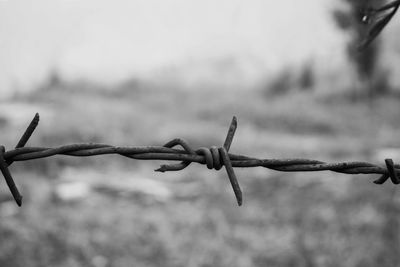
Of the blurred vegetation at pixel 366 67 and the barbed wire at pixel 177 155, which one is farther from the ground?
the blurred vegetation at pixel 366 67

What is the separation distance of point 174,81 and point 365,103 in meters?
5.79

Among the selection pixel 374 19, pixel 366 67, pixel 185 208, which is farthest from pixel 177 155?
pixel 366 67

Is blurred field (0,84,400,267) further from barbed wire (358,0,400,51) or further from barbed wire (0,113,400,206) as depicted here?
barbed wire (0,113,400,206)

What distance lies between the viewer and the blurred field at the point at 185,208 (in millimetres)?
2824

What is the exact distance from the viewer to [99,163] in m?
5.79

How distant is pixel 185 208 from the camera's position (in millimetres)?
4020

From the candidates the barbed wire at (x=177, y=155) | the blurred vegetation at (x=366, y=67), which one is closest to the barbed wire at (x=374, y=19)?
the barbed wire at (x=177, y=155)

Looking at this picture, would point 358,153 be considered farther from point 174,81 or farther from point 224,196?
point 174,81

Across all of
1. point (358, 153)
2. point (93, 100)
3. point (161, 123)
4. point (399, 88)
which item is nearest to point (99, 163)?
point (161, 123)

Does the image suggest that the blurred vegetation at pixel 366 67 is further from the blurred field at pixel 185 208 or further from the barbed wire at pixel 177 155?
the barbed wire at pixel 177 155

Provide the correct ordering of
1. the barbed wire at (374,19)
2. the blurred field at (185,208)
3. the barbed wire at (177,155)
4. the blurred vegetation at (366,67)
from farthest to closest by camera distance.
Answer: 1. the blurred vegetation at (366,67)
2. the blurred field at (185,208)
3. the barbed wire at (374,19)
4. the barbed wire at (177,155)

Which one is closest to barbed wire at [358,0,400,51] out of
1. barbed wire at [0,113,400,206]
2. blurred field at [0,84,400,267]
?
barbed wire at [0,113,400,206]

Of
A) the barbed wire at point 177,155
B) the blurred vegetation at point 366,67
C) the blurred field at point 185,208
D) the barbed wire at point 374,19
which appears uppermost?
the blurred vegetation at point 366,67

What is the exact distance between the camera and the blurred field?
2824 millimetres
